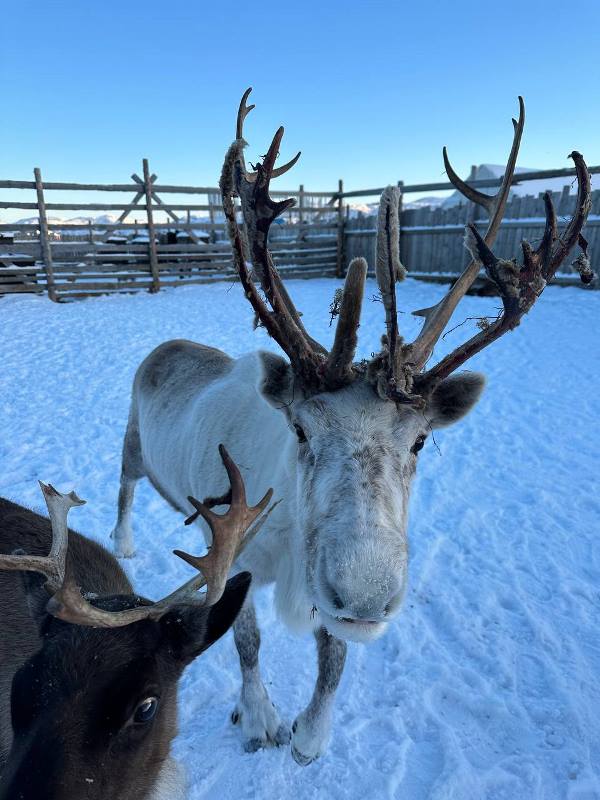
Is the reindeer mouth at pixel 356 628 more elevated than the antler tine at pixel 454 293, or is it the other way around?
the antler tine at pixel 454 293

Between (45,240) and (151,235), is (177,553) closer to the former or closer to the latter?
(45,240)

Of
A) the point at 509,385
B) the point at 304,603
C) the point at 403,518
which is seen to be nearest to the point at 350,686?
the point at 304,603

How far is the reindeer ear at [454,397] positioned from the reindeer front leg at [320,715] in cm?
135

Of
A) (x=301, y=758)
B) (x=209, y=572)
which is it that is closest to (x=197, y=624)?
(x=209, y=572)

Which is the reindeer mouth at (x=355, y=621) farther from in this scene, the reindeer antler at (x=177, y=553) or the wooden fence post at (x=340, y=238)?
the wooden fence post at (x=340, y=238)

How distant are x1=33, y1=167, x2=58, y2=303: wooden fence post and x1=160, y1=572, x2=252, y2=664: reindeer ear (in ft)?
47.1

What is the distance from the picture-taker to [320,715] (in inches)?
98.7

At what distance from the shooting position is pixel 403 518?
1.79m

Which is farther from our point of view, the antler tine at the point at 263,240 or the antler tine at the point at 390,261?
the antler tine at the point at 263,240

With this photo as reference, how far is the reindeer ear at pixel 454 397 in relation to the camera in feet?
7.01

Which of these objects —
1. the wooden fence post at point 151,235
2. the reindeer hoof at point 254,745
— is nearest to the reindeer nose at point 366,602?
the reindeer hoof at point 254,745

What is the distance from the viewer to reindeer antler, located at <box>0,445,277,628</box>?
4.53 ft

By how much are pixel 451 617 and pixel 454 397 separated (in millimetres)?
2017

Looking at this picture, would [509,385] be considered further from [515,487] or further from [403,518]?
[403,518]
